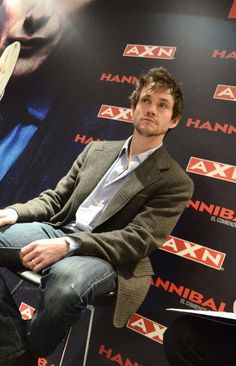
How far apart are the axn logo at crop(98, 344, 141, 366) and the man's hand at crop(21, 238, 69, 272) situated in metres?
0.84

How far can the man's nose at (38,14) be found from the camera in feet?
9.48

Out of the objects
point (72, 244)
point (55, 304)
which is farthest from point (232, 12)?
point (55, 304)

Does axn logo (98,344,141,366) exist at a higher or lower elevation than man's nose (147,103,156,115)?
lower

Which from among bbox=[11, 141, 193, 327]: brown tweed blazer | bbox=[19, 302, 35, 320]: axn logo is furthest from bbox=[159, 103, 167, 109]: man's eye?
bbox=[19, 302, 35, 320]: axn logo

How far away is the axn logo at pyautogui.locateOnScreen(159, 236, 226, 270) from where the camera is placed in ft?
6.06

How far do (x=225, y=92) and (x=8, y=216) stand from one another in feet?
4.28

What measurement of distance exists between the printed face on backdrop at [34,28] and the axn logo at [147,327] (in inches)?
75.3

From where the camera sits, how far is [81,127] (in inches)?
98.3

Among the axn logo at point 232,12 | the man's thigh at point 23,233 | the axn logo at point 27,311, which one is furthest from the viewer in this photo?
the axn logo at point 27,311

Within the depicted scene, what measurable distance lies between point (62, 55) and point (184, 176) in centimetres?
156

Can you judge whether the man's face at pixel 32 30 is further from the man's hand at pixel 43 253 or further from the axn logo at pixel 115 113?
the man's hand at pixel 43 253

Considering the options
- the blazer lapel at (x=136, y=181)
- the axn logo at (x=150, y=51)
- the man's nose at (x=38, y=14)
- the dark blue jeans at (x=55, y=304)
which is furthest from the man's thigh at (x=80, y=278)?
the man's nose at (x=38, y=14)

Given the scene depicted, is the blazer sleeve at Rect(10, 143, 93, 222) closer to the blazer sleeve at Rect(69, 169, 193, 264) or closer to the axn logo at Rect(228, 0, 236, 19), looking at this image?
the blazer sleeve at Rect(69, 169, 193, 264)

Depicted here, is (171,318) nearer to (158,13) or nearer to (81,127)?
(81,127)
